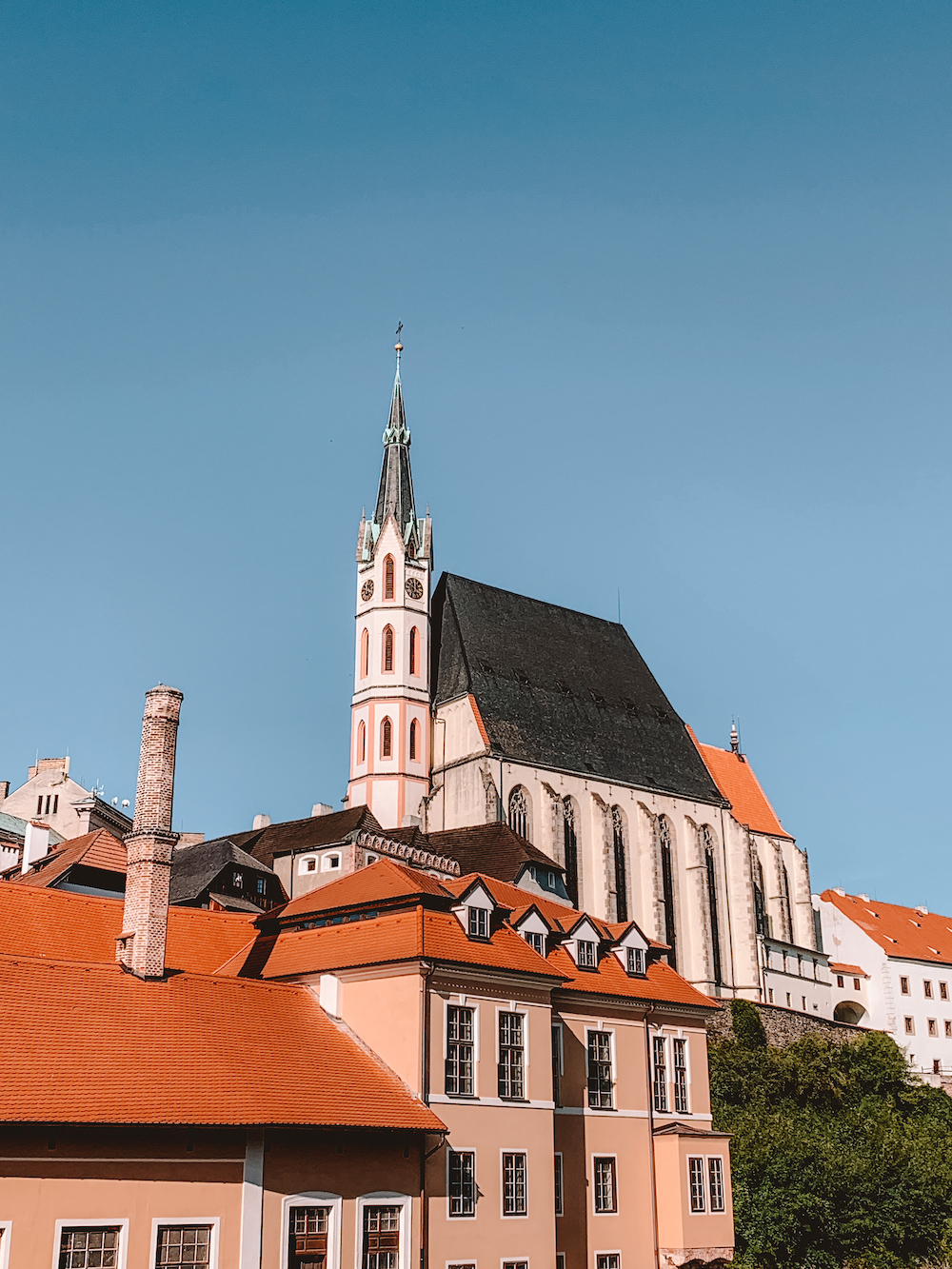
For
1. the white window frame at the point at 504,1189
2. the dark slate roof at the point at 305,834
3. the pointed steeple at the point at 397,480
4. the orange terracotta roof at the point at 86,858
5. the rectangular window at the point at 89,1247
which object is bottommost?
the rectangular window at the point at 89,1247

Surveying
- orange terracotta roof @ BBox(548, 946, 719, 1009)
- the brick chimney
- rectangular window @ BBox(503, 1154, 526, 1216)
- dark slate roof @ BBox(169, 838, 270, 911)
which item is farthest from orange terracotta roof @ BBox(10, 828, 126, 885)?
rectangular window @ BBox(503, 1154, 526, 1216)

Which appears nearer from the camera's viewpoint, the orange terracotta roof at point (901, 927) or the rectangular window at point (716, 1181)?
the rectangular window at point (716, 1181)

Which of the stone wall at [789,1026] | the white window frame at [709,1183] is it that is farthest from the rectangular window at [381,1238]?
the stone wall at [789,1026]

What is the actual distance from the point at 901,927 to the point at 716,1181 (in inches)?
2376

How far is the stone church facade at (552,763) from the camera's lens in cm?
7688

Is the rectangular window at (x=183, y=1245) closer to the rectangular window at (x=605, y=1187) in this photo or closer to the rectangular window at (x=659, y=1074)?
the rectangular window at (x=605, y=1187)

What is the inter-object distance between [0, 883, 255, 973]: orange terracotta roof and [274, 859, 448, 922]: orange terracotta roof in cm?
219

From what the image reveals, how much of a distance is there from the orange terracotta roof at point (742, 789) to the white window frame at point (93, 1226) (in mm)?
68047

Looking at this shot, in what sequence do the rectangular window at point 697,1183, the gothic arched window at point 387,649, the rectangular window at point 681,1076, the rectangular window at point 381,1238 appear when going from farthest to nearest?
the gothic arched window at point 387,649 < the rectangular window at point 681,1076 < the rectangular window at point 697,1183 < the rectangular window at point 381,1238

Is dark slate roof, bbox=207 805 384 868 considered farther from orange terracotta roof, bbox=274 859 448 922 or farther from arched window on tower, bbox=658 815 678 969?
orange terracotta roof, bbox=274 859 448 922

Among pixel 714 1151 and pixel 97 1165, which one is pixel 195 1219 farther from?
pixel 714 1151

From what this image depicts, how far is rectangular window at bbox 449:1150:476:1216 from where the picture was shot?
30250mm

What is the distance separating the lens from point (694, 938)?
81.5 metres

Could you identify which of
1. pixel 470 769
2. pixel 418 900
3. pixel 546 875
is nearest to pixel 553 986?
pixel 418 900
